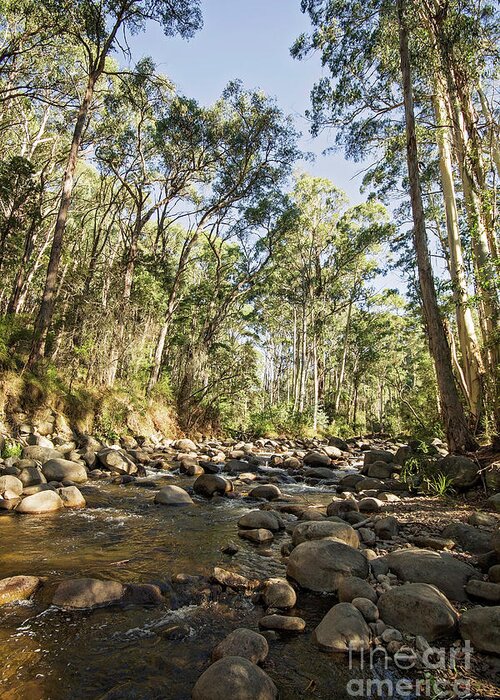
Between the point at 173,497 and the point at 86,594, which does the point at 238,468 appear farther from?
the point at 86,594

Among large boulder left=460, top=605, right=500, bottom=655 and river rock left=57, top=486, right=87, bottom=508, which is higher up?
river rock left=57, top=486, right=87, bottom=508

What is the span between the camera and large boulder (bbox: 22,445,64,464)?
776 cm

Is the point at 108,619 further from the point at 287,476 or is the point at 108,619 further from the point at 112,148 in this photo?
the point at 112,148

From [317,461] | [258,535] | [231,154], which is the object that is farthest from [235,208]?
[258,535]

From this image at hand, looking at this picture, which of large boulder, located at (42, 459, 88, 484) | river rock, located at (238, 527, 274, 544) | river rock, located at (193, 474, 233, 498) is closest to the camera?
river rock, located at (238, 527, 274, 544)

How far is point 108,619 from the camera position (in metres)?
2.87

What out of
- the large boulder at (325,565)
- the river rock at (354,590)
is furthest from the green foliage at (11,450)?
the river rock at (354,590)

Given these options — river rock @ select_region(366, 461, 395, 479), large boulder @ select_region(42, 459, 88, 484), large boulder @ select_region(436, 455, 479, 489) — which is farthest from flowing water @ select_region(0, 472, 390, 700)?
river rock @ select_region(366, 461, 395, 479)

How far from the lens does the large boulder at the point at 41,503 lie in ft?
17.3

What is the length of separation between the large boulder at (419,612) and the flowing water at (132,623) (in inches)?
20.2

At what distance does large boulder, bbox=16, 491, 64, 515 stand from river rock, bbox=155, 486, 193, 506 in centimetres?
149

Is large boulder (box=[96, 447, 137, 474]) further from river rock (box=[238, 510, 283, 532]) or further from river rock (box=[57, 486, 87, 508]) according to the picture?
river rock (box=[238, 510, 283, 532])

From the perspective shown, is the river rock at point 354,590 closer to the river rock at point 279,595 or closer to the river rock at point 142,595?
the river rock at point 279,595

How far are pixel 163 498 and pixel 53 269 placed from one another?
318 inches
